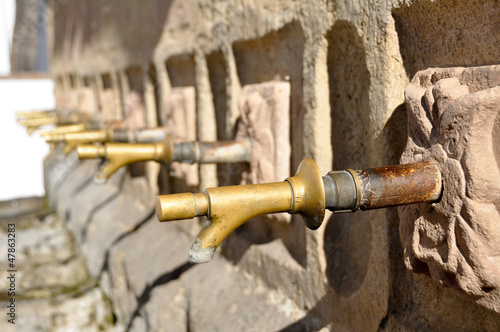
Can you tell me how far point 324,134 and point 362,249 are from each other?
1.32ft

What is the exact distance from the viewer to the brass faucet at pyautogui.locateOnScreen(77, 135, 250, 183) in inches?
75.4

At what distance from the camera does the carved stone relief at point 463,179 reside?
95 cm

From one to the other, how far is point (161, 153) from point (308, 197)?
39.3 inches

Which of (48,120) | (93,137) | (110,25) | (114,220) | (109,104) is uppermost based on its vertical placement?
(110,25)

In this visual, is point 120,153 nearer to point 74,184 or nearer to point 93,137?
point 93,137

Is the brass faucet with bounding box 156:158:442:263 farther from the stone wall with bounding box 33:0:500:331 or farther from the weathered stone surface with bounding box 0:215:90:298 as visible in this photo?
the weathered stone surface with bounding box 0:215:90:298

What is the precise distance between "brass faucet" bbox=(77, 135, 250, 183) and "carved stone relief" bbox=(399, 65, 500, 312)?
960mm

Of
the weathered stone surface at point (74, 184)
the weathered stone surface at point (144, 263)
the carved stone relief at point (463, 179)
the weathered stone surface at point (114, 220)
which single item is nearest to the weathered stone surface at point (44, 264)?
the weathered stone surface at point (114, 220)

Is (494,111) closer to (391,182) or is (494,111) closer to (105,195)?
(391,182)

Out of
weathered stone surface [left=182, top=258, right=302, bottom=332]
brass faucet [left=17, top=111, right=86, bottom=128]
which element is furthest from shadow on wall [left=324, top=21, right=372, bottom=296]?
brass faucet [left=17, top=111, right=86, bottom=128]

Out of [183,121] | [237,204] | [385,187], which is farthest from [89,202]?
[385,187]

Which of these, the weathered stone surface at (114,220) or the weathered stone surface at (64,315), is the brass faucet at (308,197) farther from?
the weathered stone surface at (114,220)

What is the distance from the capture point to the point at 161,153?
1.94 metres

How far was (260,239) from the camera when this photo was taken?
2.17 metres
